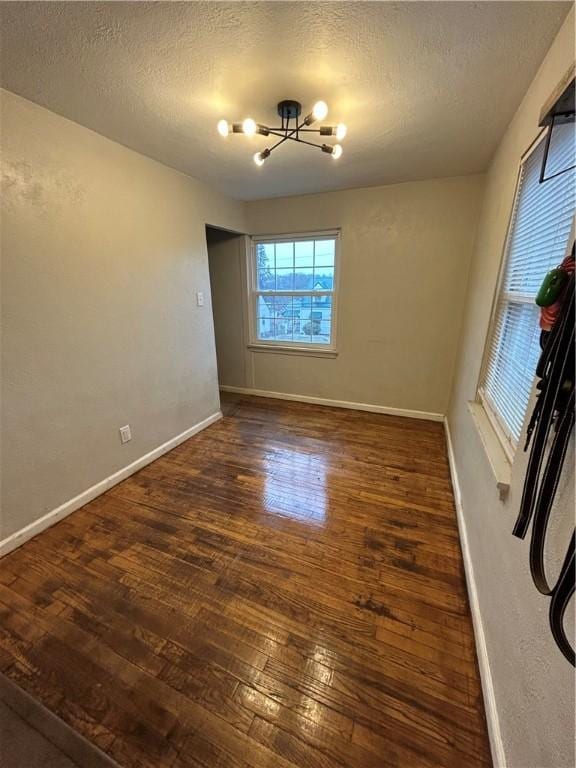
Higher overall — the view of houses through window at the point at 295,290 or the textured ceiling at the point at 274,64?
the textured ceiling at the point at 274,64

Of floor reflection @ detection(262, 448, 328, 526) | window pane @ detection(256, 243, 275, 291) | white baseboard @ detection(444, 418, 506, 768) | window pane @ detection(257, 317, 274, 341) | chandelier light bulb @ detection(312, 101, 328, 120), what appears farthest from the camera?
window pane @ detection(257, 317, 274, 341)

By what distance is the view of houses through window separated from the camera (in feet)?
11.3

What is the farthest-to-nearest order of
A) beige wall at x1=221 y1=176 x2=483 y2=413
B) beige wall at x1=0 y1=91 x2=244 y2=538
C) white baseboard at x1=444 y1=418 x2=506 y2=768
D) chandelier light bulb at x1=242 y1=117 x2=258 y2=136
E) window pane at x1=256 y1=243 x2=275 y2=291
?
1. window pane at x1=256 y1=243 x2=275 y2=291
2. beige wall at x1=221 y1=176 x2=483 y2=413
3. beige wall at x1=0 y1=91 x2=244 y2=538
4. chandelier light bulb at x1=242 y1=117 x2=258 y2=136
5. white baseboard at x1=444 y1=418 x2=506 y2=768

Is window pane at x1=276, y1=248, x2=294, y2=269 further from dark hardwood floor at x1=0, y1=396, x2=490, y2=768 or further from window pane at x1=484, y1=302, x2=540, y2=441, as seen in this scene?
dark hardwood floor at x1=0, y1=396, x2=490, y2=768

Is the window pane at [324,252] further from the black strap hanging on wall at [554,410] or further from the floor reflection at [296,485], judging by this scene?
the black strap hanging on wall at [554,410]

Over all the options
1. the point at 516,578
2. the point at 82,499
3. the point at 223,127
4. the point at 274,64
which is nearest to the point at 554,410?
the point at 516,578

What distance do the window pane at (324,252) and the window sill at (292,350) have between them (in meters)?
0.98

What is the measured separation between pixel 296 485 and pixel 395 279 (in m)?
2.31

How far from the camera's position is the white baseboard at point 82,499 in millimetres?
1711

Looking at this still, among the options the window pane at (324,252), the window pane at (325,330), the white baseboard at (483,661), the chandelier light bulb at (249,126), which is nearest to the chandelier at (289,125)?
the chandelier light bulb at (249,126)

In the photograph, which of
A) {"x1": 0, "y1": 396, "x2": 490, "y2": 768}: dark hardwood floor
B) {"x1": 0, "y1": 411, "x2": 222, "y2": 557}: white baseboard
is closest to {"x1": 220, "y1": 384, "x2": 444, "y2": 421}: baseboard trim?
{"x1": 0, "y1": 396, "x2": 490, "y2": 768}: dark hardwood floor

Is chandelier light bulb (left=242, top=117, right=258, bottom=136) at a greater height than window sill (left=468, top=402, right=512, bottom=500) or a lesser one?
greater

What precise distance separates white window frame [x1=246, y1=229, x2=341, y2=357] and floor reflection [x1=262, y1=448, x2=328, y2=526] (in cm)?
142

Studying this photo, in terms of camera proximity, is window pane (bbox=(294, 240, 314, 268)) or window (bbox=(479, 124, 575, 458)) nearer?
window (bbox=(479, 124, 575, 458))
